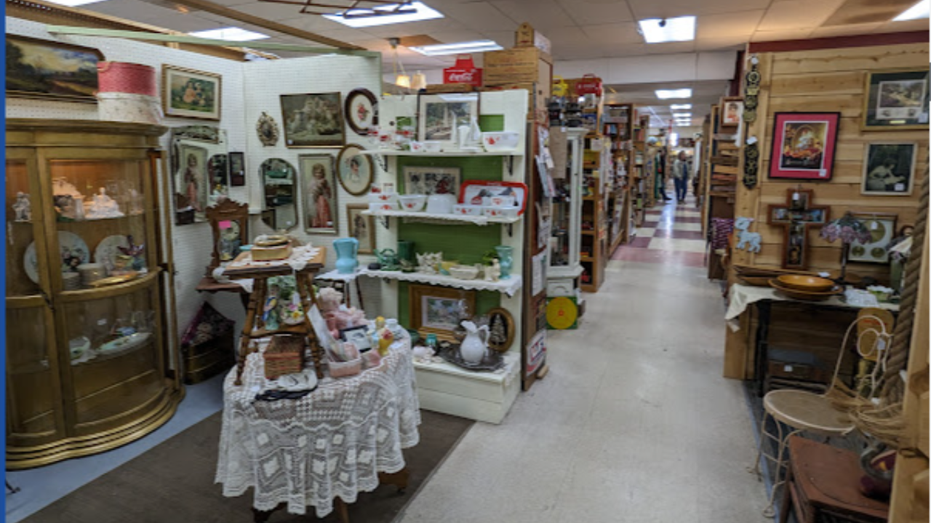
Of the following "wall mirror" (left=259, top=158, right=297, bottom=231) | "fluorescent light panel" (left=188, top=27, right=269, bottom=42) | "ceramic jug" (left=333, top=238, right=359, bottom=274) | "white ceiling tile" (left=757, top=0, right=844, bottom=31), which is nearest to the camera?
"ceramic jug" (left=333, top=238, right=359, bottom=274)

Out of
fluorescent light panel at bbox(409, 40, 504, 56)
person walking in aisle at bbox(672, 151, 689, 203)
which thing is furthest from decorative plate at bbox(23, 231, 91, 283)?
person walking in aisle at bbox(672, 151, 689, 203)

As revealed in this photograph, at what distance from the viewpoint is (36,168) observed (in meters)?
3.04

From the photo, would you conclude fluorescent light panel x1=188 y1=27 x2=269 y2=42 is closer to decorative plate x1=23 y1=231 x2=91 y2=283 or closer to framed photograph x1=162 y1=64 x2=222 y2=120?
framed photograph x1=162 y1=64 x2=222 y2=120

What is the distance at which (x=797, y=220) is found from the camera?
404 centimetres

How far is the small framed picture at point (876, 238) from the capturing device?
3832 mm

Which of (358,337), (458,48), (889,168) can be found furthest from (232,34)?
(889,168)

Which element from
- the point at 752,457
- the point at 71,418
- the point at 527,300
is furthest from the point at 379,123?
the point at 752,457

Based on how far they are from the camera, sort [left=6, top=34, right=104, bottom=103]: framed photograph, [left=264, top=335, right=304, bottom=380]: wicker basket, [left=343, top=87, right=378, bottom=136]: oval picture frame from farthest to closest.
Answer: [left=343, top=87, right=378, bottom=136]: oval picture frame < [left=6, top=34, right=104, bottom=103]: framed photograph < [left=264, top=335, right=304, bottom=380]: wicker basket

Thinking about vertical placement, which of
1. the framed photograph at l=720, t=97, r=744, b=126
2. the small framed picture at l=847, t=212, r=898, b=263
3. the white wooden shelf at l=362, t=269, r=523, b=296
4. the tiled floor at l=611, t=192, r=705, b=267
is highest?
the framed photograph at l=720, t=97, r=744, b=126

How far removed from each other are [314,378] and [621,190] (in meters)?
7.74

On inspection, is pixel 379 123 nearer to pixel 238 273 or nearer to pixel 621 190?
pixel 238 273

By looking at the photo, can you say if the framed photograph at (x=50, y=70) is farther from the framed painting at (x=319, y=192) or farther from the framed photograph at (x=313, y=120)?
the framed painting at (x=319, y=192)

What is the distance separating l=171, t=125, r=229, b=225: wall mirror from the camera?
164 inches

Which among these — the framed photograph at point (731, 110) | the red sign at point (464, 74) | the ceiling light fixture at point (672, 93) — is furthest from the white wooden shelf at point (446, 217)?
the ceiling light fixture at point (672, 93)
